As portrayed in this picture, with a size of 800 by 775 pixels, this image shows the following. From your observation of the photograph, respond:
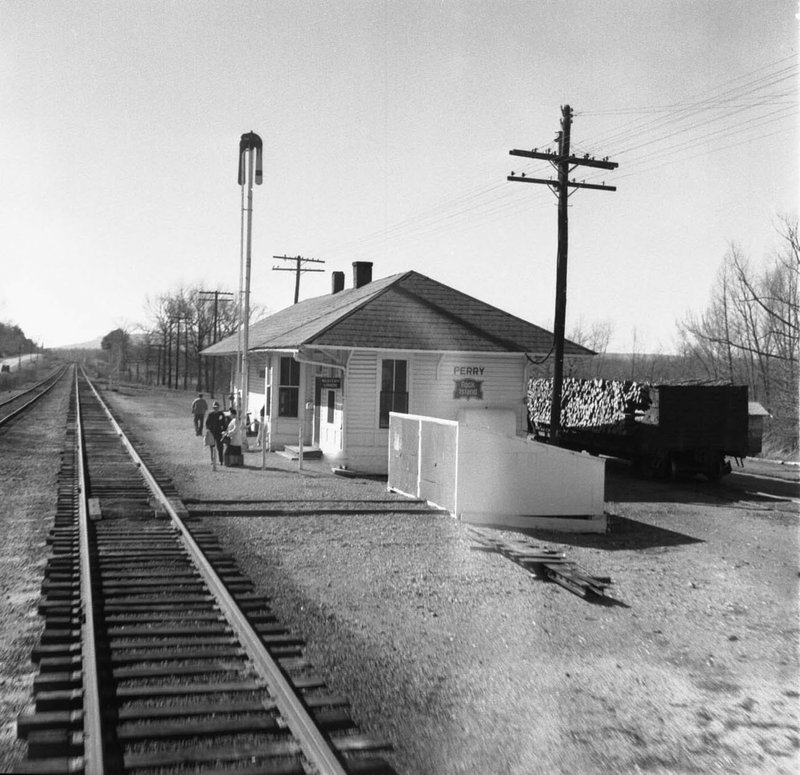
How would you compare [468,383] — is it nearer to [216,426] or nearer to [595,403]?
[595,403]

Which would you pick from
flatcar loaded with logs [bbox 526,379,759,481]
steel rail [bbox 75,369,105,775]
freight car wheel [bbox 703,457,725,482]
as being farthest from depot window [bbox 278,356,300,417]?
steel rail [bbox 75,369,105,775]

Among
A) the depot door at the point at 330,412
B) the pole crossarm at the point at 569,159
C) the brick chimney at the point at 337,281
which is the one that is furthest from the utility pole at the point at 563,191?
the brick chimney at the point at 337,281

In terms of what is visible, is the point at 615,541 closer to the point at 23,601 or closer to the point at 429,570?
the point at 429,570

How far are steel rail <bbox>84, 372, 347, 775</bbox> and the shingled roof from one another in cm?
936

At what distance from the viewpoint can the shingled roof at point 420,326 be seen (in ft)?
60.3

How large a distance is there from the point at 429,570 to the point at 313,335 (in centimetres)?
959

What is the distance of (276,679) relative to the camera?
530 cm

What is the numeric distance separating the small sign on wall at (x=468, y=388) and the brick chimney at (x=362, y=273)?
9.03 m

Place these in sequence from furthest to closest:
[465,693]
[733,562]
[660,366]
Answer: [660,366] < [733,562] < [465,693]

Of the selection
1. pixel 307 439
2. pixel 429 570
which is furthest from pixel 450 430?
pixel 307 439

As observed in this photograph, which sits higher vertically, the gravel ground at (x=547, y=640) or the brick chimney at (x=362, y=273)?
the brick chimney at (x=362, y=273)

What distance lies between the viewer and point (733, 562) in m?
10.3

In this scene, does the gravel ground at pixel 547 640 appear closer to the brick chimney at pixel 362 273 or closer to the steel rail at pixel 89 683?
the steel rail at pixel 89 683

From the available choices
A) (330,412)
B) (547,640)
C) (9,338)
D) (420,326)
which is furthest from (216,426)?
(9,338)
